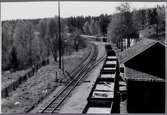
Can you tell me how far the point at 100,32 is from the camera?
819 centimetres

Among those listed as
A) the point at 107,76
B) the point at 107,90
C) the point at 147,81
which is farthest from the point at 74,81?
the point at 147,81

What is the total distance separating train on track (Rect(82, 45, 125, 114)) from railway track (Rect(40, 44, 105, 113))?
21.2 inches

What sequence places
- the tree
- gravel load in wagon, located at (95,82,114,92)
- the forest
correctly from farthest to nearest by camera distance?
1. gravel load in wagon, located at (95,82,114,92)
2. the forest
3. the tree

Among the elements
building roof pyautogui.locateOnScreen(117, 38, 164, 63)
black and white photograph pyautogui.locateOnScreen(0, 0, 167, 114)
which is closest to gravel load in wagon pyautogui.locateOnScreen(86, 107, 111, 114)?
black and white photograph pyautogui.locateOnScreen(0, 0, 167, 114)

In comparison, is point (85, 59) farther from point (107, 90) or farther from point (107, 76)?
point (107, 90)

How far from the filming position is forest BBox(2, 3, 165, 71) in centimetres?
790

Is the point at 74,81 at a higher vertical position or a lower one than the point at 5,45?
lower

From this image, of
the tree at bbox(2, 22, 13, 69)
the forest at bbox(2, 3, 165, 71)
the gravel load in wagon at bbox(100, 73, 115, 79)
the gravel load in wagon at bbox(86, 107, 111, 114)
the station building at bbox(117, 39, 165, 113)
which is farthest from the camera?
the gravel load in wagon at bbox(100, 73, 115, 79)

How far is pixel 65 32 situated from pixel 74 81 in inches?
93.8

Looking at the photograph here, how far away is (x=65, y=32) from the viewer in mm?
11117

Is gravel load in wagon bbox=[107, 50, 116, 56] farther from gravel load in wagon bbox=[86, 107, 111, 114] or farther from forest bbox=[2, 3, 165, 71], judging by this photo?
gravel load in wagon bbox=[86, 107, 111, 114]

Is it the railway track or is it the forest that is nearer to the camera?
the railway track

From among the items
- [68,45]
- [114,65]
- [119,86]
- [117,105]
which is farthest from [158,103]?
[68,45]

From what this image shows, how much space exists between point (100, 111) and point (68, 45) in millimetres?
4886
